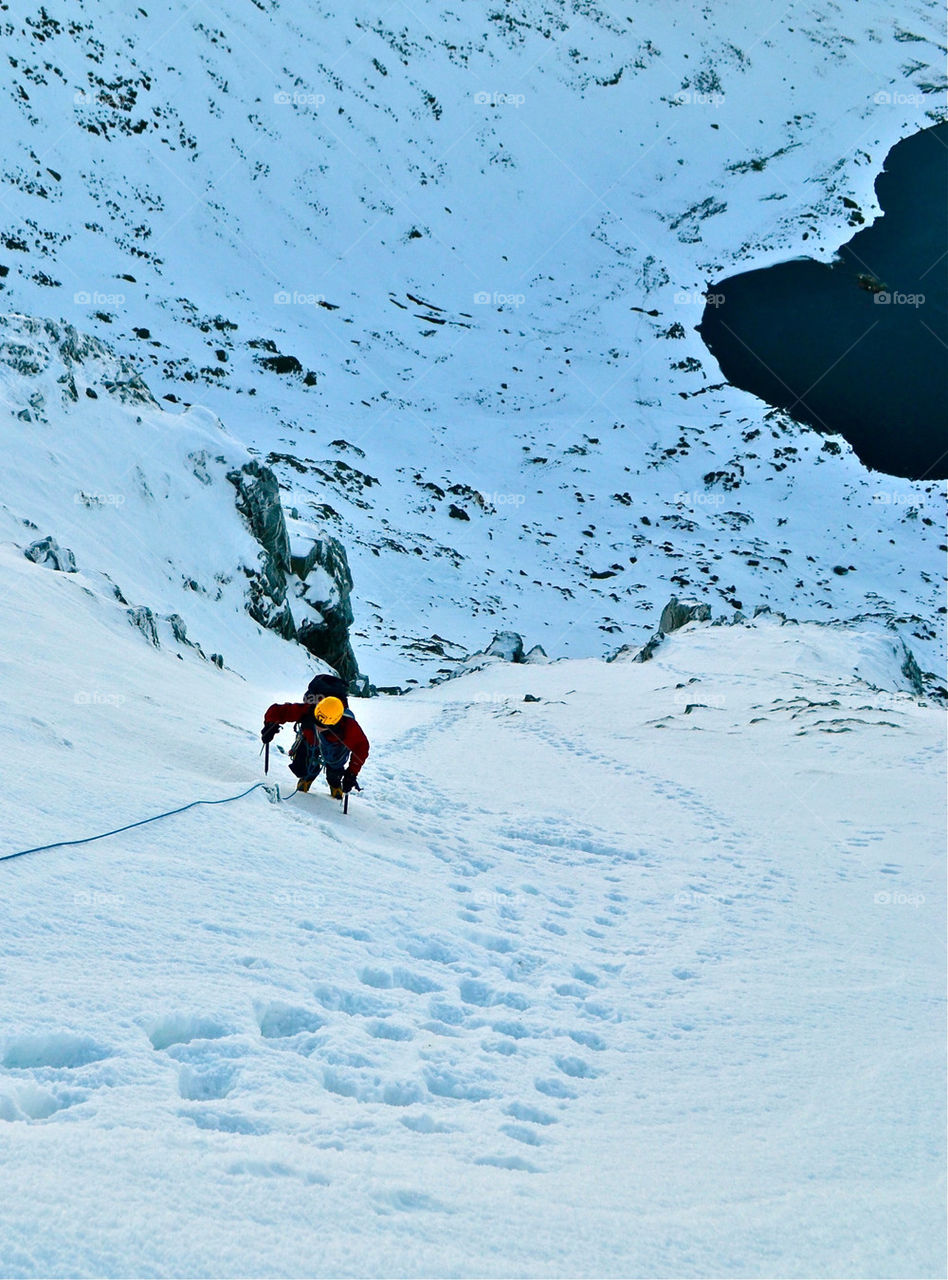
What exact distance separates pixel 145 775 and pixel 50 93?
56732 millimetres

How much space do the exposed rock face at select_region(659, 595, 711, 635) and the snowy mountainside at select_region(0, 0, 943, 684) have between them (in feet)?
10.5

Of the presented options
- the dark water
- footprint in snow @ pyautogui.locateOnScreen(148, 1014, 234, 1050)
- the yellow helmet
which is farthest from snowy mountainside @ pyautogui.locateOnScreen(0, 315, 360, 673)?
the dark water

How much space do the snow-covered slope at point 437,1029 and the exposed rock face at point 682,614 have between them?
1758 centimetres

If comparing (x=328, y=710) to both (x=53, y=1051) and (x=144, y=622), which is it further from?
(x=144, y=622)

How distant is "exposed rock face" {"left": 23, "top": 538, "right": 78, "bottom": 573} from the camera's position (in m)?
12.5

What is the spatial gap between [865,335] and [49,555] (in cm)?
4713

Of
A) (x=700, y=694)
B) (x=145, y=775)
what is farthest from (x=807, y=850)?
(x=700, y=694)

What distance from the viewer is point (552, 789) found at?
9648 millimetres

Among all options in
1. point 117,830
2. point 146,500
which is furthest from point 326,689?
point 146,500

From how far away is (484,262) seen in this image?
5731cm

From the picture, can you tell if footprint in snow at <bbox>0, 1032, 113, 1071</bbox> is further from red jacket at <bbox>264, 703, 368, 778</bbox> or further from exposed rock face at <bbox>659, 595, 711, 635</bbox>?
exposed rock face at <bbox>659, 595, 711, 635</bbox>

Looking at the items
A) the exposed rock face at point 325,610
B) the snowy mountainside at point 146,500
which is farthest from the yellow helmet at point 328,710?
the exposed rock face at point 325,610

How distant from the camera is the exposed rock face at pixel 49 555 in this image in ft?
40.9

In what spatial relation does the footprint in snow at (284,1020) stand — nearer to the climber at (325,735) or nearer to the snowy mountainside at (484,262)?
the climber at (325,735)
